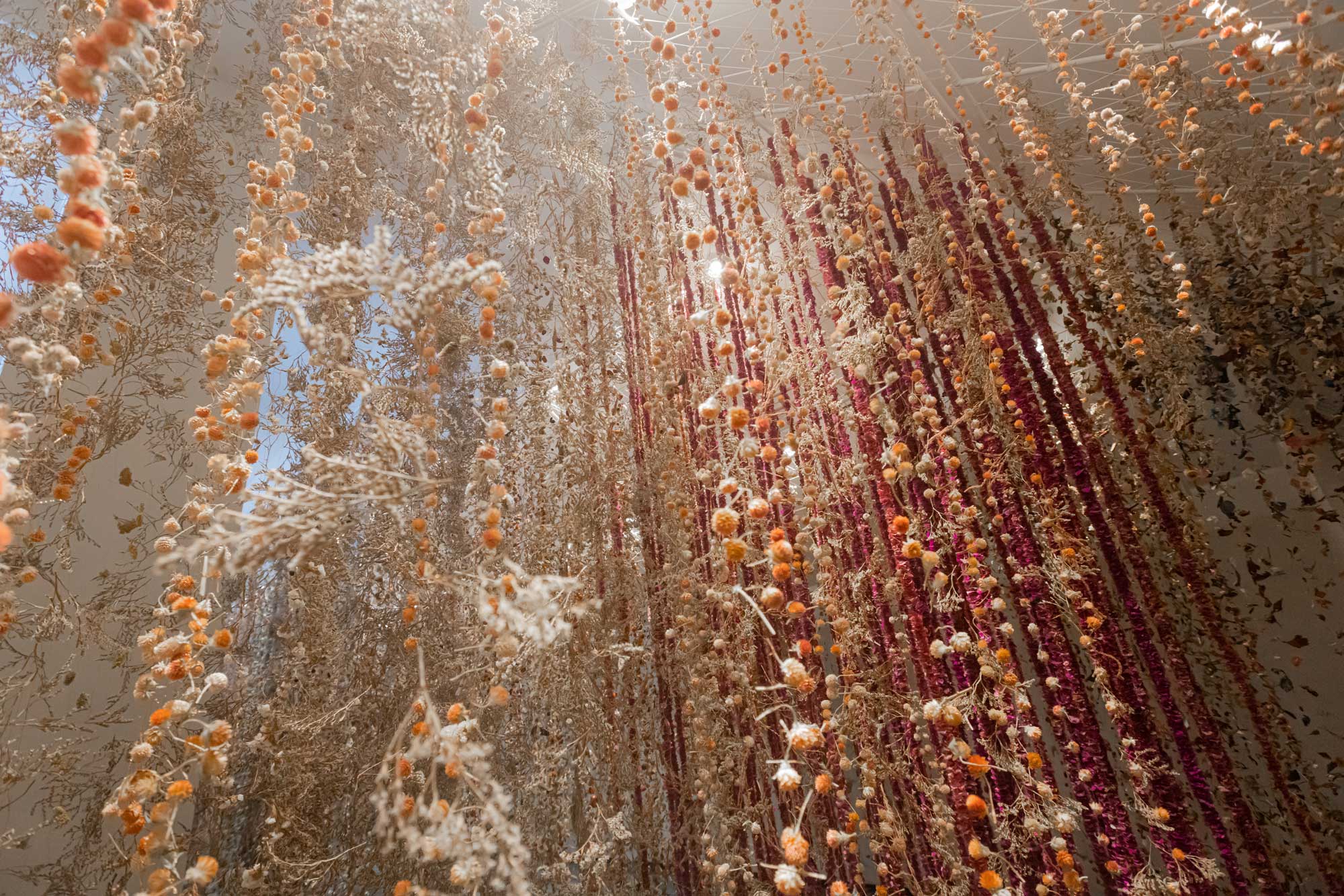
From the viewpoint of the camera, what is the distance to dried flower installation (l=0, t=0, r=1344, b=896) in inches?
45.6

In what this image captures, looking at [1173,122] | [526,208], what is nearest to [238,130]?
[526,208]

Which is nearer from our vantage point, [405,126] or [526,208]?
[405,126]

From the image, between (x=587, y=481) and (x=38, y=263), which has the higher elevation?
(x=587, y=481)

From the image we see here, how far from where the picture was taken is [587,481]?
1.88 meters

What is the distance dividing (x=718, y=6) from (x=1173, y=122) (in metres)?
1.79

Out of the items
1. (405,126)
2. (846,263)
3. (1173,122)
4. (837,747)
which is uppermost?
(405,126)

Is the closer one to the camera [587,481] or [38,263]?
[38,263]

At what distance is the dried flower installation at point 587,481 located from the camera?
3.80 feet

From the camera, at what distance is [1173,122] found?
77.7 inches

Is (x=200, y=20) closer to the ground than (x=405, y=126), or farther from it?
farther from it

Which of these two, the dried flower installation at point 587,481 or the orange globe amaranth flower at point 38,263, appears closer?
the orange globe amaranth flower at point 38,263

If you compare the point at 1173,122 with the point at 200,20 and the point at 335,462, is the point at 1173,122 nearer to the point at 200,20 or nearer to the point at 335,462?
the point at 335,462

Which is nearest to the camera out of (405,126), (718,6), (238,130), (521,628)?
(521,628)

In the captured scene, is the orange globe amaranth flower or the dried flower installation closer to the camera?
the orange globe amaranth flower
